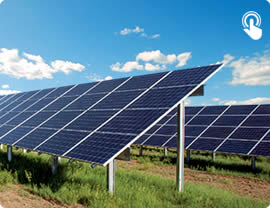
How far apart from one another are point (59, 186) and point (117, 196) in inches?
81.1

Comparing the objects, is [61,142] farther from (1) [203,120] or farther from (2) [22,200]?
(1) [203,120]

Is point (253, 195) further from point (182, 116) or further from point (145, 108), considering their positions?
point (145, 108)

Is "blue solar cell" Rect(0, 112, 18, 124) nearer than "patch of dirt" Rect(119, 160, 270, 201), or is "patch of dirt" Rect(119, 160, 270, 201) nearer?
"patch of dirt" Rect(119, 160, 270, 201)

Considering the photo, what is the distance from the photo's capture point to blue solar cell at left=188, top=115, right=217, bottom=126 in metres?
17.1

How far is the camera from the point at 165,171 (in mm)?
12695

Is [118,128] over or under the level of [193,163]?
over

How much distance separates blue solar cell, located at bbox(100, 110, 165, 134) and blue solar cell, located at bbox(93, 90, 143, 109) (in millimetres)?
710

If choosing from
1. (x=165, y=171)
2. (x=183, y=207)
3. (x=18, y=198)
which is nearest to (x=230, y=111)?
(x=165, y=171)

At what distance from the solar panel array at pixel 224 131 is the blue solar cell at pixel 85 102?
21.1 ft

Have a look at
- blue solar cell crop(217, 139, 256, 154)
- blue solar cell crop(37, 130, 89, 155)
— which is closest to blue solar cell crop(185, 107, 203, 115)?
blue solar cell crop(217, 139, 256, 154)

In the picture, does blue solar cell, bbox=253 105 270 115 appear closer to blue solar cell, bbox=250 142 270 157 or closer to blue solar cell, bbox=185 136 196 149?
blue solar cell, bbox=250 142 270 157

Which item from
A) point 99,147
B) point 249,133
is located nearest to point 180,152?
point 99,147

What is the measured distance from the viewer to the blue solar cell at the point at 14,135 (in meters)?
10.7

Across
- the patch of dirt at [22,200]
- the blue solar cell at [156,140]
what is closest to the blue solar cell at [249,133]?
the blue solar cell at [156,140]
